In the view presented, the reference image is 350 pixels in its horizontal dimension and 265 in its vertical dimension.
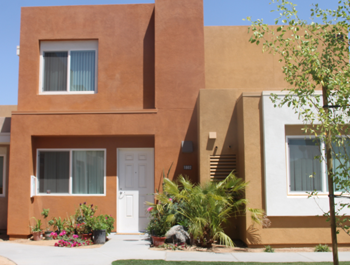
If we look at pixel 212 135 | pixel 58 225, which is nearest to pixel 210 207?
pixel 212 135

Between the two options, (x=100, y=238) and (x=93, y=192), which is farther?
(x=93, y=192)

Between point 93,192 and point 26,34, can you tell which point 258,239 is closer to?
point 93,192

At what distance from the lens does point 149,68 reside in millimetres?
11398

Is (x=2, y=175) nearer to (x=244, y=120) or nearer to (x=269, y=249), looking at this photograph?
(x=244, y=120)

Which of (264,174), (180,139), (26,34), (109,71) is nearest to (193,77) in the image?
(180,139)

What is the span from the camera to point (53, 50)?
1165cm

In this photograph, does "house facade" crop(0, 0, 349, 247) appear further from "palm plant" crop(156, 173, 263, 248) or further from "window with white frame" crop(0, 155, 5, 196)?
"window with white frame" crop(0, 155, 5, 196)

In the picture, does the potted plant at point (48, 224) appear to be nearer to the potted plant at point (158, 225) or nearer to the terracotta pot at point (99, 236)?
the terracotta pot at point (99, 236)

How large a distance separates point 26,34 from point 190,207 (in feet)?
24.5

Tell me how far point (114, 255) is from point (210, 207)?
8.16 feet

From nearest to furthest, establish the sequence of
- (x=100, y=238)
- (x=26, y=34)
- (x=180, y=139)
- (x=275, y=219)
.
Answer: (x=275, y=219) → (x=100, y=238) → (x=180, y=139) → (x=26, y=34)

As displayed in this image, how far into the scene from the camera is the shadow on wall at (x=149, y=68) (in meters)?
11.3

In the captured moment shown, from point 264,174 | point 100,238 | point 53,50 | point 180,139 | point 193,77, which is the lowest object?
point 100,238

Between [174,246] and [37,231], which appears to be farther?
[37,231]
